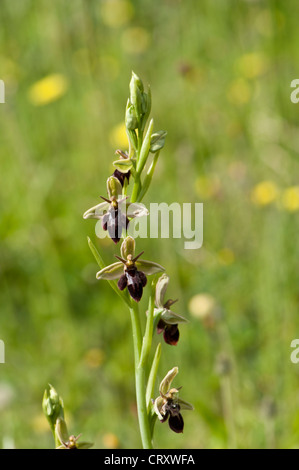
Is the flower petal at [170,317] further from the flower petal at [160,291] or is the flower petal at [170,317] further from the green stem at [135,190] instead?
the green stem at [135,190]

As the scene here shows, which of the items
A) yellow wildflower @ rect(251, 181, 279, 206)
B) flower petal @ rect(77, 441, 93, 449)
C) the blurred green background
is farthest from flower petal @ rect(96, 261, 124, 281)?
yellow wildflower @ rect(251, 181, 279, 206)

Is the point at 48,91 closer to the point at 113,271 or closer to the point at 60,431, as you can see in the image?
the point at 113,271

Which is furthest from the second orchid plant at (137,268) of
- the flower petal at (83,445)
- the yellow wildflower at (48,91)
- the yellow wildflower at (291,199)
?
the yellow wildflower at (48,91)

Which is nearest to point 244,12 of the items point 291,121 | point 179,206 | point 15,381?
point 291,121

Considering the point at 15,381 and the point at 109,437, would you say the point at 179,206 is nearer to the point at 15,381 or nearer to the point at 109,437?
the point at 15,381

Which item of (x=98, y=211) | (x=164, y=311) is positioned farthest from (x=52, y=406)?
(x=98, y=211)

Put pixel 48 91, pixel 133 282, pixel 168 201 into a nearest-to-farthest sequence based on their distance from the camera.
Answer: pixel 133 282, pixel 168 201, pixel 48 91
